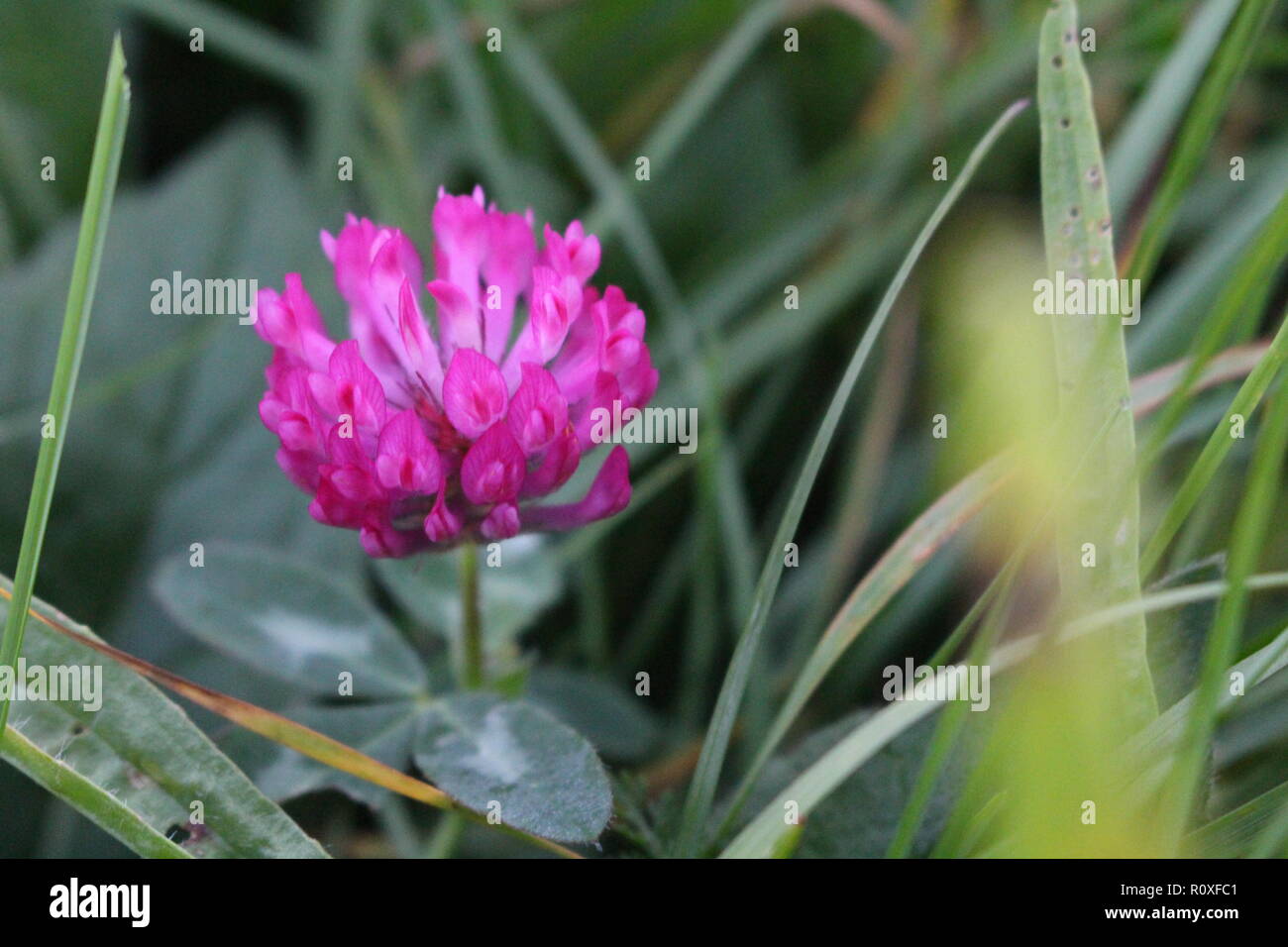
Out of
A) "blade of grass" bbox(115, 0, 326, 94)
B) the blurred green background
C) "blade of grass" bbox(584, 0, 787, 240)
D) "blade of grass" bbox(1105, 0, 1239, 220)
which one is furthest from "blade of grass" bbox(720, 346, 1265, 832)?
"blade of grass" bbox(115, 0, 326, 94)

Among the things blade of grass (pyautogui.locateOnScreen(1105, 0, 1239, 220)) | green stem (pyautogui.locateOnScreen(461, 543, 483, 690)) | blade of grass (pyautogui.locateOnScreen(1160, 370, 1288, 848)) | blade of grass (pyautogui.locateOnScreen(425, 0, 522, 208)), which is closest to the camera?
blade of grass (pyautogui.locateOnScreen(1160, 370, 1288, 848))

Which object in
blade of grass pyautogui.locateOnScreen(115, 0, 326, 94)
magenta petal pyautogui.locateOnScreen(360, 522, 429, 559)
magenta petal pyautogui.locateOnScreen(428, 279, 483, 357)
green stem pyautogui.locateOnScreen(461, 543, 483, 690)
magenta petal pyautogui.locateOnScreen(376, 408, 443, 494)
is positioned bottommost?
green stem pyautogui.locateOnScreen(461, 543, 483, 690)

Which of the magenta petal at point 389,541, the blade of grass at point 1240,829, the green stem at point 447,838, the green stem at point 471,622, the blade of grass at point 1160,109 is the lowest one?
the green stem at point 447,838

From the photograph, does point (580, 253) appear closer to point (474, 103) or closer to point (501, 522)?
point (501, 522)

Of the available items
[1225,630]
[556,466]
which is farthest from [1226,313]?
[556,466]

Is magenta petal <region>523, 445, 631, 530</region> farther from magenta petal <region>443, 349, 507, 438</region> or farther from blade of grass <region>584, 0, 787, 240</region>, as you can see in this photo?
blade of grass <region>584, 0, 787, 240</region>

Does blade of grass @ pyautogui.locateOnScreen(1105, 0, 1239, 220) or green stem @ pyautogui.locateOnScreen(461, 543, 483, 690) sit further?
blade of grass @ pyautogui.locateOnScreen(1105, 0, 1239, 220)

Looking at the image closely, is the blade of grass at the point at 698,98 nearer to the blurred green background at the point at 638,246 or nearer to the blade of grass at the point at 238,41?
the blurred green background at the point at 638,246

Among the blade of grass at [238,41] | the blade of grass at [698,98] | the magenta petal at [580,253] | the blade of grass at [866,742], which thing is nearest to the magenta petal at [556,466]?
the magenta petal at [580,253]
